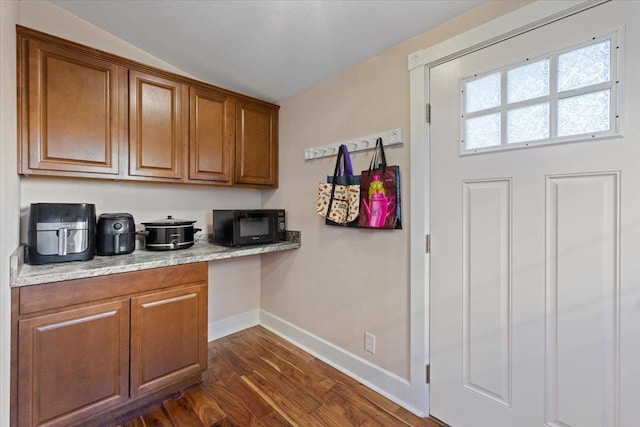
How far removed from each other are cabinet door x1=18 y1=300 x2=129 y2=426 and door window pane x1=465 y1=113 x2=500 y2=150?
6.73 ft

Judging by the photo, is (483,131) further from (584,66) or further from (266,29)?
(266,29)

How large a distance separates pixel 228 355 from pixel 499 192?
2198mm

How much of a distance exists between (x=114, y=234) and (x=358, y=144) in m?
1.67

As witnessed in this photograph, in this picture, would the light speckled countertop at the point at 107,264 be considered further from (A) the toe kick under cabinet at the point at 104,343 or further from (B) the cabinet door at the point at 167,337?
(B) the cabinet door at the point at 167,337

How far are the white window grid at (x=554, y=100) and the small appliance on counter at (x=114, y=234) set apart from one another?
2.04 m

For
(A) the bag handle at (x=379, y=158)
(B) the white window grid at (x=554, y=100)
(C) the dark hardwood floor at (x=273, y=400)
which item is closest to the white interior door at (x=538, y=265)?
(B) the white window grid at (x=554, y=100)

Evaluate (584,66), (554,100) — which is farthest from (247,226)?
(584,66)

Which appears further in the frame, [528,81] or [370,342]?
[370,342]

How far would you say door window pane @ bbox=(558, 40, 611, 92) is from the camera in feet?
3.42

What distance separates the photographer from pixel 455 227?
4.74 feet

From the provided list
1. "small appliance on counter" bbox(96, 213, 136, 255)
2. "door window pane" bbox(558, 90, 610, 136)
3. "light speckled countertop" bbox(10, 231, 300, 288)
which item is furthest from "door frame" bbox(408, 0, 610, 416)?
"small appliance on counter" bbox(96, 213, 136, 255)

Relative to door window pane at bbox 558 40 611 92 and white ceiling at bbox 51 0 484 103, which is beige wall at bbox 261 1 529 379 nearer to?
white ceiling at bbox 51 0 484 103

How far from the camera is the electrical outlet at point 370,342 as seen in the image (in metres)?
1.81

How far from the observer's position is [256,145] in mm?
2420
